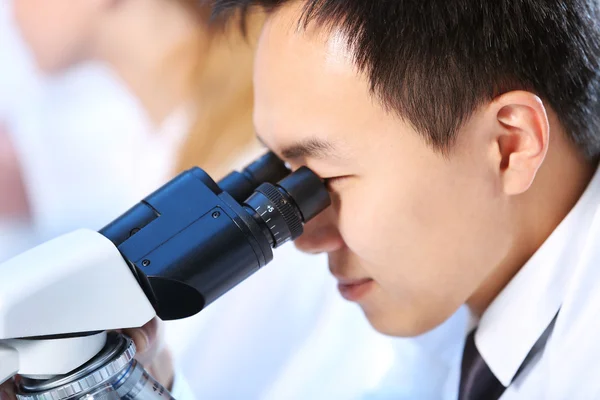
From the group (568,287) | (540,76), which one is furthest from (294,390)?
(540,76)

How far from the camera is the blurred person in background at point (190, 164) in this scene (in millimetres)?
901

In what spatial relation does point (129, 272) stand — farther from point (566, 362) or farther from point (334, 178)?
point (566, 362)

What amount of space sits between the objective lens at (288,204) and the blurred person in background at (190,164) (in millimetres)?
305

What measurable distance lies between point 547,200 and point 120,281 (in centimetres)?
50

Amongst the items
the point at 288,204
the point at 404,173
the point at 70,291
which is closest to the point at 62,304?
the point at 70,291

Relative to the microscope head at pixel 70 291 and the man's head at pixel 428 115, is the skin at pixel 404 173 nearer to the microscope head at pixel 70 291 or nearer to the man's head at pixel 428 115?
the man's head at pixel 428 115

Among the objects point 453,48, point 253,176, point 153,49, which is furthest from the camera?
point 153,49

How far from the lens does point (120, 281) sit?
56 centimetres

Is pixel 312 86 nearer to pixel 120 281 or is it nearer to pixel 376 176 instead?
pixel 376 176

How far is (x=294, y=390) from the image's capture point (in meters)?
1.09

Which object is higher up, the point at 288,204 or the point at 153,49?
the point at 153,49

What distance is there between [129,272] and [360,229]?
254mm

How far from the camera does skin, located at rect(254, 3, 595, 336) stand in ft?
2.17

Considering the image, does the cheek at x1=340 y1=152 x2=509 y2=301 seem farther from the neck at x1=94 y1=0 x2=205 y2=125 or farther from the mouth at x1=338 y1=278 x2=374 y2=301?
the neck at x1=94 y1=0 x2=205 y2=125
